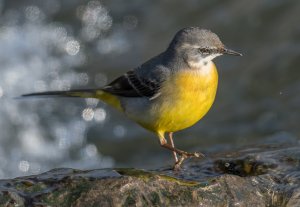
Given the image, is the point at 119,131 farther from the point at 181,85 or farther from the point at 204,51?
the point at 204,51

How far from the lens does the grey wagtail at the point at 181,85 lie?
7613 mm

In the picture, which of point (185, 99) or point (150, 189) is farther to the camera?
point (185, 99)

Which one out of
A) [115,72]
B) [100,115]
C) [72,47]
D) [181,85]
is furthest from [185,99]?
[72,47]

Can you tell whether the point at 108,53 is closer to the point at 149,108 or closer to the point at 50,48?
the point at 50,48

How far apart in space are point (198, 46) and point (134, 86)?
110cm

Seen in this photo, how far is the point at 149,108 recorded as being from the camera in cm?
796

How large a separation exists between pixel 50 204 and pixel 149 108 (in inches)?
86.3

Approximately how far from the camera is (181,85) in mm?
7684

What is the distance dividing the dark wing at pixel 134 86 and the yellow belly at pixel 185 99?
215 mm

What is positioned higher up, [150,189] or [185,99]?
[185,99]

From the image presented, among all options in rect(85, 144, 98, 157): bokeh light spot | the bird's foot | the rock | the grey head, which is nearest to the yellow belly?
the grey head

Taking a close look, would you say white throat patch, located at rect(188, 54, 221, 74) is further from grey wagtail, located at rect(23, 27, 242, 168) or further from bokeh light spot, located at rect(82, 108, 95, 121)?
bokeh light spot, located at rect(82, 108, 95, 121)

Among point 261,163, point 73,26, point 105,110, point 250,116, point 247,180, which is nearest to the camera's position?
point 247,180

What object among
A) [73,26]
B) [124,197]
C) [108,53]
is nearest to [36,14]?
[73,26]
